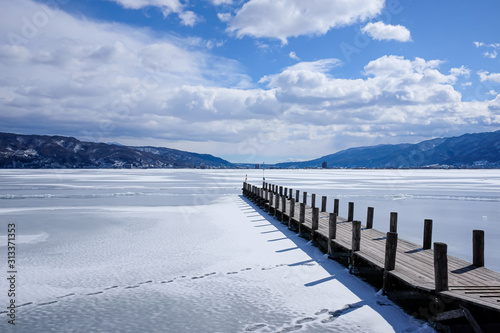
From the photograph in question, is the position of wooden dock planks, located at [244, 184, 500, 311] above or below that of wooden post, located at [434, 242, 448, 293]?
below

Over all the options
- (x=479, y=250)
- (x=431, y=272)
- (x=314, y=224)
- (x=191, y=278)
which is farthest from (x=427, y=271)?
(x=314, y=224)

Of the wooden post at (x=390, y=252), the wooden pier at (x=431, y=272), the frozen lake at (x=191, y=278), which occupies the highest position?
the wooden post at (x=390, y=252)

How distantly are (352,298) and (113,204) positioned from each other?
22268mm

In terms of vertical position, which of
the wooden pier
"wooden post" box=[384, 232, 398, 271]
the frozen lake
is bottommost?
the frozen lake

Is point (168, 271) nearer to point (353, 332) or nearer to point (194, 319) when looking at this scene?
point (194, 319)

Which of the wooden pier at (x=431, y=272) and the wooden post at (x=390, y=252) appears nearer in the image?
the wooden pier at (x=431, y=272)

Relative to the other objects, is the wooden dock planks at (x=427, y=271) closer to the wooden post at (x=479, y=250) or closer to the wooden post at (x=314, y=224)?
the wooden post at (x=479, y=250)

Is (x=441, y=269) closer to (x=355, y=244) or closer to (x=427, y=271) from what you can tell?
(x=427, y=271)

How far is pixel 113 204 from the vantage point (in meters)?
27.0

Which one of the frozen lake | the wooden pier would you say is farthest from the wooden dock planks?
the frozen lake

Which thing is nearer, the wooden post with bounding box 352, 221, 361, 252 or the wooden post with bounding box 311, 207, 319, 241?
the wooden post with bounding box 352, 221, 361, 252

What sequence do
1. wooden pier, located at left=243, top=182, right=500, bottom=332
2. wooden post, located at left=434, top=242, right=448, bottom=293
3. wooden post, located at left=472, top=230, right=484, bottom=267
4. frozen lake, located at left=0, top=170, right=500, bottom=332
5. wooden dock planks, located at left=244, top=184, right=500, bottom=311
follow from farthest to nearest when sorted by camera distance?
wooden post, located at left=472, top=230, right=484, bottom=267, frozen lake, located at left=0, top=170, right=500, bottom=332, wooden post, located at left=434, top=242, right=448, bottom=293, wooden dock planks, located at left=244, top=184, right=500, bottom=311, wooden pier, located at left=243, top=182, right=500, bottom=332

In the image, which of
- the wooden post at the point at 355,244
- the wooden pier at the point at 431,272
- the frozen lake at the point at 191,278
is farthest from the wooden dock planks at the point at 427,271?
the frozen lake at the point at 191,278

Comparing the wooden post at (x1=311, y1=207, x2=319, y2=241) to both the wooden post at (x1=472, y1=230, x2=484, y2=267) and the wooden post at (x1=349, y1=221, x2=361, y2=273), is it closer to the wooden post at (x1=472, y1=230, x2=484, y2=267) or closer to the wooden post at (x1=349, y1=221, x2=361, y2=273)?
the wooden post at (x1=349, y1=221, x2=361, y2=273)
